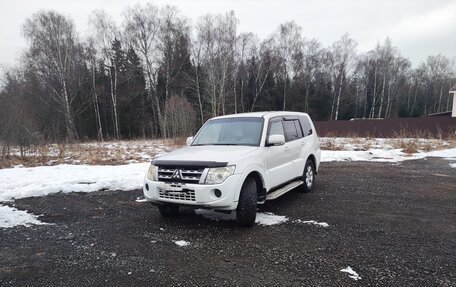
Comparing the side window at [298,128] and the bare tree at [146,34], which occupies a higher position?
the bare tree at [146,34]

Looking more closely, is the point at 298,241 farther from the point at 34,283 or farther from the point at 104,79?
the point at 104,79

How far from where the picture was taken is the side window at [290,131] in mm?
6445

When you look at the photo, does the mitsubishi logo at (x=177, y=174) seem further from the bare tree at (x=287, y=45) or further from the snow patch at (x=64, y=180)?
the bare tree at (x=287, y=45)

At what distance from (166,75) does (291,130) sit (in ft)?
109

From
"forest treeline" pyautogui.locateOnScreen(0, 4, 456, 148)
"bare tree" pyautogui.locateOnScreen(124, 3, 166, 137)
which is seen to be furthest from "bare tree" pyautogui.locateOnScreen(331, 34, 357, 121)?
"bare tree" pyautogui.locateOnScreen(124, 3, 166, 137)

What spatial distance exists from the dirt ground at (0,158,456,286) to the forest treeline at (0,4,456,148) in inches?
561

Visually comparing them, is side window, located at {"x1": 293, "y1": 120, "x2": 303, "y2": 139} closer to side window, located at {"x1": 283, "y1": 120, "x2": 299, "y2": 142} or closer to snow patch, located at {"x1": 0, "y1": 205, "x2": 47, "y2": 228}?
side window, located at {"x1": 283, "y1": 120, "x2": 299, "y2": 142}

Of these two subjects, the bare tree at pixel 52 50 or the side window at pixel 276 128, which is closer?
the side window at pixel 276 128

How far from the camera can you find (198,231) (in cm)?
479

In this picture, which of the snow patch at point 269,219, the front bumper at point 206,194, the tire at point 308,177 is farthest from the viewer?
the tire at point 308,177

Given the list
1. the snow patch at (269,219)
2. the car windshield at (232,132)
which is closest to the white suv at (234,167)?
the car windshield at (232,132)

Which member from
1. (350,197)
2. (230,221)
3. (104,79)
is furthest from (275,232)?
(104,79)

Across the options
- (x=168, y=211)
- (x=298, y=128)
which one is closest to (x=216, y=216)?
(x=168, y=211)

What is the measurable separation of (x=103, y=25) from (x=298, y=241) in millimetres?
35119
